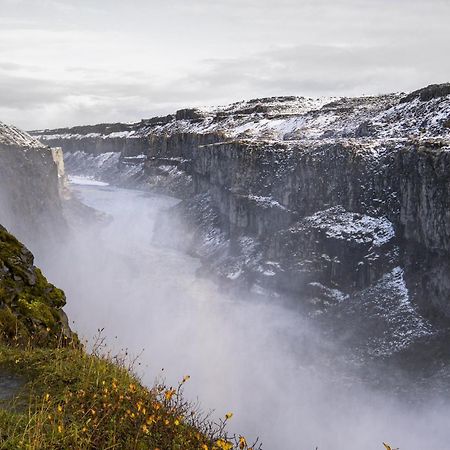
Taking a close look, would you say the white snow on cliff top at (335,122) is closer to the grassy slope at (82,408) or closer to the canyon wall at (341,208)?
the canyon wall at (341,208)

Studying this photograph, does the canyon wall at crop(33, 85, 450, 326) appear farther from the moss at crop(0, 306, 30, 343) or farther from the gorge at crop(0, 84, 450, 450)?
the moss at crop(0, 306, 30, 343)

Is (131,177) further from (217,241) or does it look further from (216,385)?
(216,385)

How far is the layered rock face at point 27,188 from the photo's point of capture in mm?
70812

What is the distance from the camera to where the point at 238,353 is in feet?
191

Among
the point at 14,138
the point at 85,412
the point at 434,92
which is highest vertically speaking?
the point at 434,92

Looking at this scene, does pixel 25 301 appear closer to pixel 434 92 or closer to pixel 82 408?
pixel 82 408

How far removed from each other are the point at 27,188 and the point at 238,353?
150 feet

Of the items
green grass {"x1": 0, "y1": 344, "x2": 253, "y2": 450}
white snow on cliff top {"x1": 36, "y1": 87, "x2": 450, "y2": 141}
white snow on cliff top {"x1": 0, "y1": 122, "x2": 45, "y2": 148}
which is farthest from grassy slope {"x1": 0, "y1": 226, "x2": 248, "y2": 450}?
white snow on cliff top {"x1": 0, "y1": 122, "x2": 45, "y2": 148}

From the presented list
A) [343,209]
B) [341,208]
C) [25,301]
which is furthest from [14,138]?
[25,301]

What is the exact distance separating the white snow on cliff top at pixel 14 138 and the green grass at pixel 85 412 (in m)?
72.5

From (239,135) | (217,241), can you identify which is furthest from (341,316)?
(239,135)

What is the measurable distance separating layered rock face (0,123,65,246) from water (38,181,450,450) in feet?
19.2

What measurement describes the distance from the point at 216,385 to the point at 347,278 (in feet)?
88.5

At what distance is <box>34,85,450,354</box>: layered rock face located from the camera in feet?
182
